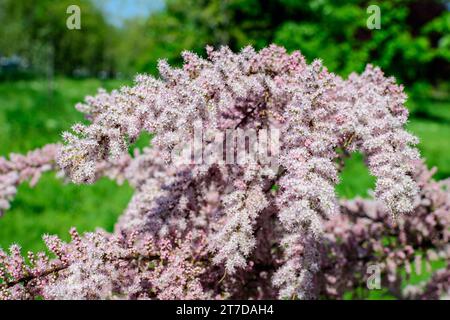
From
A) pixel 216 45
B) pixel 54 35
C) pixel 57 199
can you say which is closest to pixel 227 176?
pixel 57 199

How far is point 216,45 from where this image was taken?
22.5 meters

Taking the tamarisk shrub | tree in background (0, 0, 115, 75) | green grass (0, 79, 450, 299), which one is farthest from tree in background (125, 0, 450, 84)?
the tamarisk shrub

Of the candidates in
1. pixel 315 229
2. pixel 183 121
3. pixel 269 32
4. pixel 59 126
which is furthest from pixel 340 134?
pixel 269 32

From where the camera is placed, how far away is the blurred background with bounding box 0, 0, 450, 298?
837 centimetres

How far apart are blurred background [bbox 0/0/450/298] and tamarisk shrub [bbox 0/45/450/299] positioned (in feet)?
1.47

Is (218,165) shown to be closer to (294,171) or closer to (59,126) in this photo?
(294,171)

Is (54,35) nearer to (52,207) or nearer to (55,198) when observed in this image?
(55,198)

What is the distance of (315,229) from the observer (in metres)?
2.44

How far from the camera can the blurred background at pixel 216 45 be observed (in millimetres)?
8369

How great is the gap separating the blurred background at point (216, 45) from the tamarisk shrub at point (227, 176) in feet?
1.47

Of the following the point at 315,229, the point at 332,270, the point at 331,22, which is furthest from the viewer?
the point at 331,22

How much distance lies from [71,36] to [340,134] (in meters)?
48.0

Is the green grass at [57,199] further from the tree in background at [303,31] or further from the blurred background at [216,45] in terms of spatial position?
the tree in background at [303,31]
